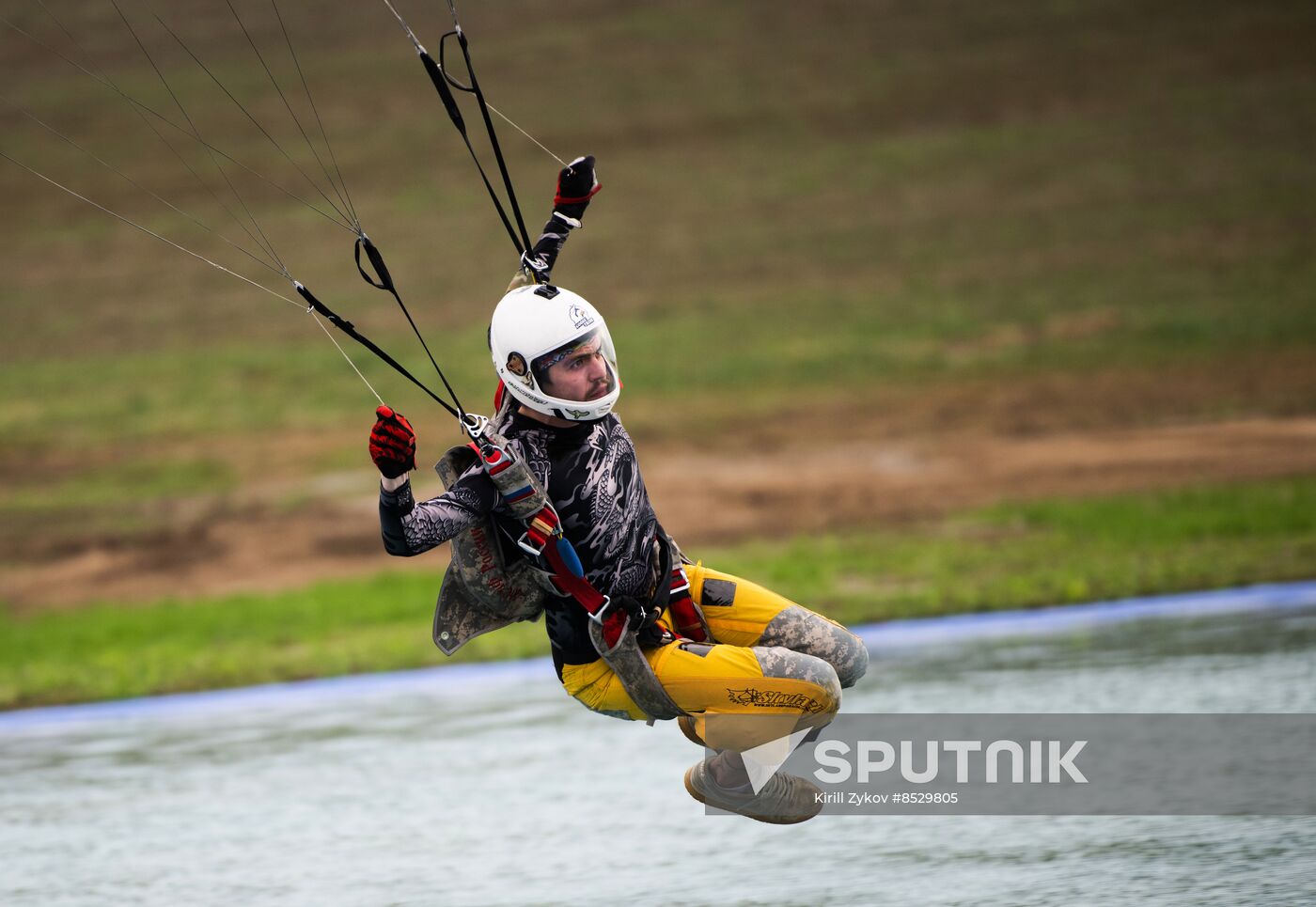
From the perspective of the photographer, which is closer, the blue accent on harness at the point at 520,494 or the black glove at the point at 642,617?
the blue accent on harness at the point at 520,494

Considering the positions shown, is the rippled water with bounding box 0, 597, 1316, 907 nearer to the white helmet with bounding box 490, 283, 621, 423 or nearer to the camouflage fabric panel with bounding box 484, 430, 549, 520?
the camouflage fabric panel with bounding box 484, 430, 549, 520

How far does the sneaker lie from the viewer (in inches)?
223

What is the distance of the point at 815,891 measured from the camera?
19.8ft

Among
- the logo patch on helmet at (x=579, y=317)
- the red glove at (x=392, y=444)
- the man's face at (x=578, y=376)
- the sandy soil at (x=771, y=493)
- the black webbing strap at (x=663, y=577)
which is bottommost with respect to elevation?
the black webbing strap at (x=663, y=577)

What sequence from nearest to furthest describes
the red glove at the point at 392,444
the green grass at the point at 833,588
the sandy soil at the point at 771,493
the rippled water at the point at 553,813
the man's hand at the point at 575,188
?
the red glove at the point at 392,444
the man's hand at the point at 575,188
the rippled water at the point at 553,813
the green grass at the point at 833,588
the sandy soil at the point at 771,493

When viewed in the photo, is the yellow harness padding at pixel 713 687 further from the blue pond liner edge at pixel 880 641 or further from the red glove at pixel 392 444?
the blue pond liner edge at pixel 880 641

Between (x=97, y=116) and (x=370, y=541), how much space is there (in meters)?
26.3

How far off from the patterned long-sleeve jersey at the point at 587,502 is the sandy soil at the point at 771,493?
11482mm

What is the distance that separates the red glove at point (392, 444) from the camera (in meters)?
4.77

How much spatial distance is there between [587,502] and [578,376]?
0.43 m

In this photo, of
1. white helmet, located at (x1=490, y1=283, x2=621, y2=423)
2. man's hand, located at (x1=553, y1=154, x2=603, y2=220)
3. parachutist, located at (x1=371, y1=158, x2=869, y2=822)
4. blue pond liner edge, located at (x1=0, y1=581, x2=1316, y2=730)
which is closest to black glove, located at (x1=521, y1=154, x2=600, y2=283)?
man's hand, located at (x1=553, y1=154, x2=603, y2=220)

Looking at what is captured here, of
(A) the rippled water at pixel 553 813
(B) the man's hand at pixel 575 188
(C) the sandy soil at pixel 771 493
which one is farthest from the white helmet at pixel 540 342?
(C) the sandy soil at pixel 771 493

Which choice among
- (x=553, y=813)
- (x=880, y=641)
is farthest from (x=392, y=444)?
(x=880, y=641)

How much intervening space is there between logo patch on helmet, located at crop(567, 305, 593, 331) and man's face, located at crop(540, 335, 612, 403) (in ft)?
0.17
